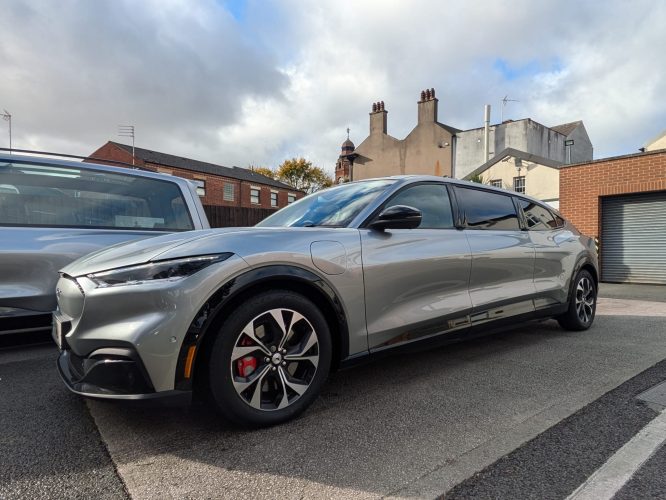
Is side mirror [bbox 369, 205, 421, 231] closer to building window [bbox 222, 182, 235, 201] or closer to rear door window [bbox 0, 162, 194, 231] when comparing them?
rear door window [bbox 0, 162, 194, 231]

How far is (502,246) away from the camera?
3727 millimetres

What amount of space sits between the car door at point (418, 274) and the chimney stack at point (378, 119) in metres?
32.8

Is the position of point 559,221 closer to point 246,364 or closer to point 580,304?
point 580,304

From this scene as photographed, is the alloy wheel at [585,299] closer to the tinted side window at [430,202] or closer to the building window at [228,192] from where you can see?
the tinted side window at [430,202]

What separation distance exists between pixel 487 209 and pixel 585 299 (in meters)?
2.05

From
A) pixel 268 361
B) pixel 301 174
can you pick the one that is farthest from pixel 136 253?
pixel 301 174

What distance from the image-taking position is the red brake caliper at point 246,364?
2.22 m

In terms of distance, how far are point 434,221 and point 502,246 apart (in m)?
0.79

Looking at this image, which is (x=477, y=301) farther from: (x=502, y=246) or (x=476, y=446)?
(x=476, y=446)

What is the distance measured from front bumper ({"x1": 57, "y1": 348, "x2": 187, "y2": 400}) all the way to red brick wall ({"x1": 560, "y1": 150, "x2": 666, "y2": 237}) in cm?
1194

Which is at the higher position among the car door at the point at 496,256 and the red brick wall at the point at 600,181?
the red brick wall at the point at 600,181

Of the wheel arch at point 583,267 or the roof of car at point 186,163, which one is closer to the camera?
the wheel arch at point 583,267

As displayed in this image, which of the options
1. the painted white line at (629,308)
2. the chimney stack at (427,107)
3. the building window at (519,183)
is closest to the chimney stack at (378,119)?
the chimney stack at (427,107)

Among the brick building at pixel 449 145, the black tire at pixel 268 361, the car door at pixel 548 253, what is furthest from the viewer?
the brick building at pixel 449 145
